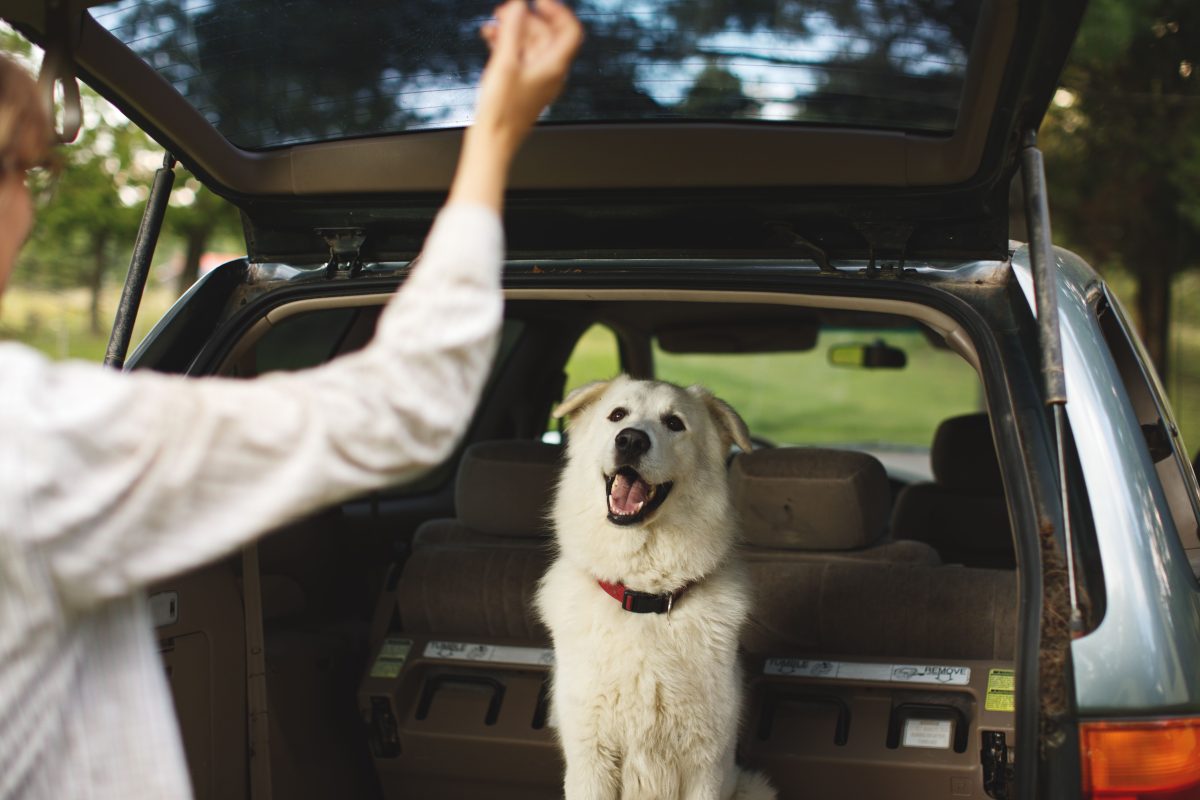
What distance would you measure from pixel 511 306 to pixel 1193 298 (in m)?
12.9

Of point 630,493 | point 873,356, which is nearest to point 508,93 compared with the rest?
point 630,493

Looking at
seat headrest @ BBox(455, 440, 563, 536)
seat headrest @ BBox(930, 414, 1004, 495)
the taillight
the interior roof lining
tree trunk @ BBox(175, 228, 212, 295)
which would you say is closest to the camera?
the taillight

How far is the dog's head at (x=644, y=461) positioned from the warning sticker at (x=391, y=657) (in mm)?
865

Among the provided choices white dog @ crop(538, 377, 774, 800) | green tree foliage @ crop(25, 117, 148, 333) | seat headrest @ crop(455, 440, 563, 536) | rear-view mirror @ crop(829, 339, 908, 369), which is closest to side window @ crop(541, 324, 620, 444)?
rear-view mirror @ crop(829, 339, 908, 369)

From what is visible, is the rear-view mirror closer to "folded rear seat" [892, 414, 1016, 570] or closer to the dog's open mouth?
"folded rear seat" [892, 414, 1016, 570]

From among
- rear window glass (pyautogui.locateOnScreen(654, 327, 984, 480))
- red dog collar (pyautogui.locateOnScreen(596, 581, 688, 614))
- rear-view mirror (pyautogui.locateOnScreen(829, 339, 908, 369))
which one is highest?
rear window glass (pyautogui.locateOnScreen(654, 327, 984, 480))

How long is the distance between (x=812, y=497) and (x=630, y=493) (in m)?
0.74

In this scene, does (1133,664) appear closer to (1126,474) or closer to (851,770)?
(1126,474)

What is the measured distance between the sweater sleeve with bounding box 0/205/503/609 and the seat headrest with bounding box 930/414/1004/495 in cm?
397

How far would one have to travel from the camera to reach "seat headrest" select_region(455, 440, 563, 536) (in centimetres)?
383

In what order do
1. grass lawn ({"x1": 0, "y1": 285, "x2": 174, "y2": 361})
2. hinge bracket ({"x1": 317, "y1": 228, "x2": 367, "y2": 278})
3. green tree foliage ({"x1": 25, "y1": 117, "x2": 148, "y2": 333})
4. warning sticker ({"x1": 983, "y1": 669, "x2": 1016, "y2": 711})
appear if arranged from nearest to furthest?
hinge bracket ({"x1": 317, "y1": 228, "x2": 367, "y2": 278})
warning sticker ({"x1": 983, "y1": 669, "x2": 1016, "y2": 711})
green tree foliage ({"x1": 25, "y1": 117, "x2": 148, "y2": 333})
grass lawn ({"x1": 0, "y1": 285, "x2": 174, "y2": 361})

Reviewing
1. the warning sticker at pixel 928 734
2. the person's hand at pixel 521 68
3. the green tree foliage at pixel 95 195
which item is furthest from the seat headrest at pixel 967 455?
the green tree foliage at pixel 95 195

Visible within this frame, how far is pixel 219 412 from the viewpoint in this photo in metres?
1.06

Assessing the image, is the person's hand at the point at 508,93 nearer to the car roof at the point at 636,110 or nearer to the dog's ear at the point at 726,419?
the car roof at the point at 636,110
